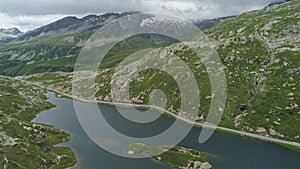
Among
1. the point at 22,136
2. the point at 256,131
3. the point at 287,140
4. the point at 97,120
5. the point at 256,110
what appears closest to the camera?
the point at 22,136

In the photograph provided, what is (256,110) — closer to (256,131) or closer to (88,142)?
(256,131)

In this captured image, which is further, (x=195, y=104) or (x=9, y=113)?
(x=195, y=104)

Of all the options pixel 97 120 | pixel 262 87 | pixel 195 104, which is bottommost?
pixel 97 120

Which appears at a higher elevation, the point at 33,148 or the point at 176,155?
the point at 176,155

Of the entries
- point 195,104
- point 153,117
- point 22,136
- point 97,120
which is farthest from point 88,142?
point 195,104

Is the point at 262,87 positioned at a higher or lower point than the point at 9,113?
higher

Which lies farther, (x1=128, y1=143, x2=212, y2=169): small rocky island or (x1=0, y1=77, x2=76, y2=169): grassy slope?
(x1=128, y1=143, x2=212, y2=169): small rocky island

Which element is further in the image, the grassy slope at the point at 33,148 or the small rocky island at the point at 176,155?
the small rocky island at the point at 176,155

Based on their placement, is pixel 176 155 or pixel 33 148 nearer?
pixel 176 155
